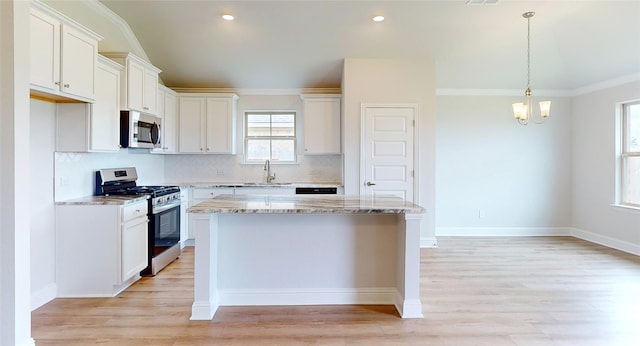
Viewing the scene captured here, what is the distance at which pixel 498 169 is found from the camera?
5.75 meters

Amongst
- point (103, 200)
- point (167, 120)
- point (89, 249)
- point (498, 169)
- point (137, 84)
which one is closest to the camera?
point (89, 249)

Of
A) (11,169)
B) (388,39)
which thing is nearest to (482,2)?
(388,39)

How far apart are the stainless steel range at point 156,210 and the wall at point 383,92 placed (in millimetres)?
2341

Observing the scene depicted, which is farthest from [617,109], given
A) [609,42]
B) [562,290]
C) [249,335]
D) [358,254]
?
[249,335]

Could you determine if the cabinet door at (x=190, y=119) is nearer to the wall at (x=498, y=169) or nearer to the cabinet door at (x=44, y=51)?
the cabinet door at (x=44, y=51)

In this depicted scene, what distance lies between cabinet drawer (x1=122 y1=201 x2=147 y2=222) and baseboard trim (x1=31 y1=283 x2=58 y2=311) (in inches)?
32.8

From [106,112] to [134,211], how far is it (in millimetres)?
1045

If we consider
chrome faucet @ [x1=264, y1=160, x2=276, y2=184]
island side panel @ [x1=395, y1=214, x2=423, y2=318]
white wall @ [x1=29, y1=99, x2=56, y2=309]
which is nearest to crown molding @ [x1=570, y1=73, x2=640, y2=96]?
island side panel @ [x1=395, y1=214, x2=423, y2=318]

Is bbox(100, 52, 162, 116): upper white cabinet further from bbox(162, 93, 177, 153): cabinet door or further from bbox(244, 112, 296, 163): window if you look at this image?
bbox(244, 112, 296, 163): window

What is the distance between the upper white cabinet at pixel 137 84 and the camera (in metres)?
3.72

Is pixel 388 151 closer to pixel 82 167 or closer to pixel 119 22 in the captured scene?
pixel 82 167

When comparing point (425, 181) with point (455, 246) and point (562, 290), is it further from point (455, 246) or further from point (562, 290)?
point (562, 290)

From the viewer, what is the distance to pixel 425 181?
4941 millimetres

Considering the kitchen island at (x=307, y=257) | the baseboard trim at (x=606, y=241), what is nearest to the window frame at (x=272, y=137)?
the kitchen island at (x=307, y=257)
